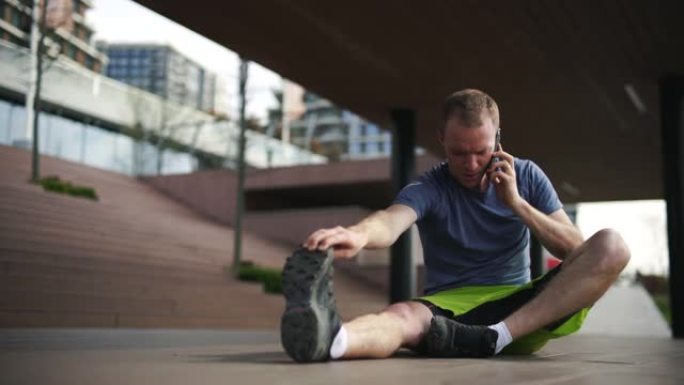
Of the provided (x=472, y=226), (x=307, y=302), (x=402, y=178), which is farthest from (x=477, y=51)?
(x=307, y=302)

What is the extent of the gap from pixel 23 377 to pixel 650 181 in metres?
14.3

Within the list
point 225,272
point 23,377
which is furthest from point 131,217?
point 23,377

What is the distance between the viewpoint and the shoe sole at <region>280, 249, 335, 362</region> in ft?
6.63

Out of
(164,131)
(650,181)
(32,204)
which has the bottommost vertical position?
(32,204)

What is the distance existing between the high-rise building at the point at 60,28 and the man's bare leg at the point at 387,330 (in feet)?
22.7

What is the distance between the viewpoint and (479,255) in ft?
9.50

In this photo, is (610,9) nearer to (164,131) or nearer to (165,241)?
(165,241)

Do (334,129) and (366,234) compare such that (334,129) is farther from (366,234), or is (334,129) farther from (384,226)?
(366,234)

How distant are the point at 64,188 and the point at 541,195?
13.1 meters

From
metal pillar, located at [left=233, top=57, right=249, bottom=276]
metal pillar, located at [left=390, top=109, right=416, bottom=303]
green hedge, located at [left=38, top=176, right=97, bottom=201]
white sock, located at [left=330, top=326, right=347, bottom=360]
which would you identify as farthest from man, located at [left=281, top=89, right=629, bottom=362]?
green hedge, located at [left=38, top=176, right=97, bottom=201]

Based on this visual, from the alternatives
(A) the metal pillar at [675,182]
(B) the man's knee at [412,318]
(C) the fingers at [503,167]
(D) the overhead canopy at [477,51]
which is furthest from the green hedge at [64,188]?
(C) the fingers at [503,167]

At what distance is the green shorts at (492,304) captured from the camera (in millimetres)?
2787

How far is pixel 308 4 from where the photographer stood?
6.26 meters

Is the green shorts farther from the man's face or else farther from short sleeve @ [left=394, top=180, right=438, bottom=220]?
the man's face
